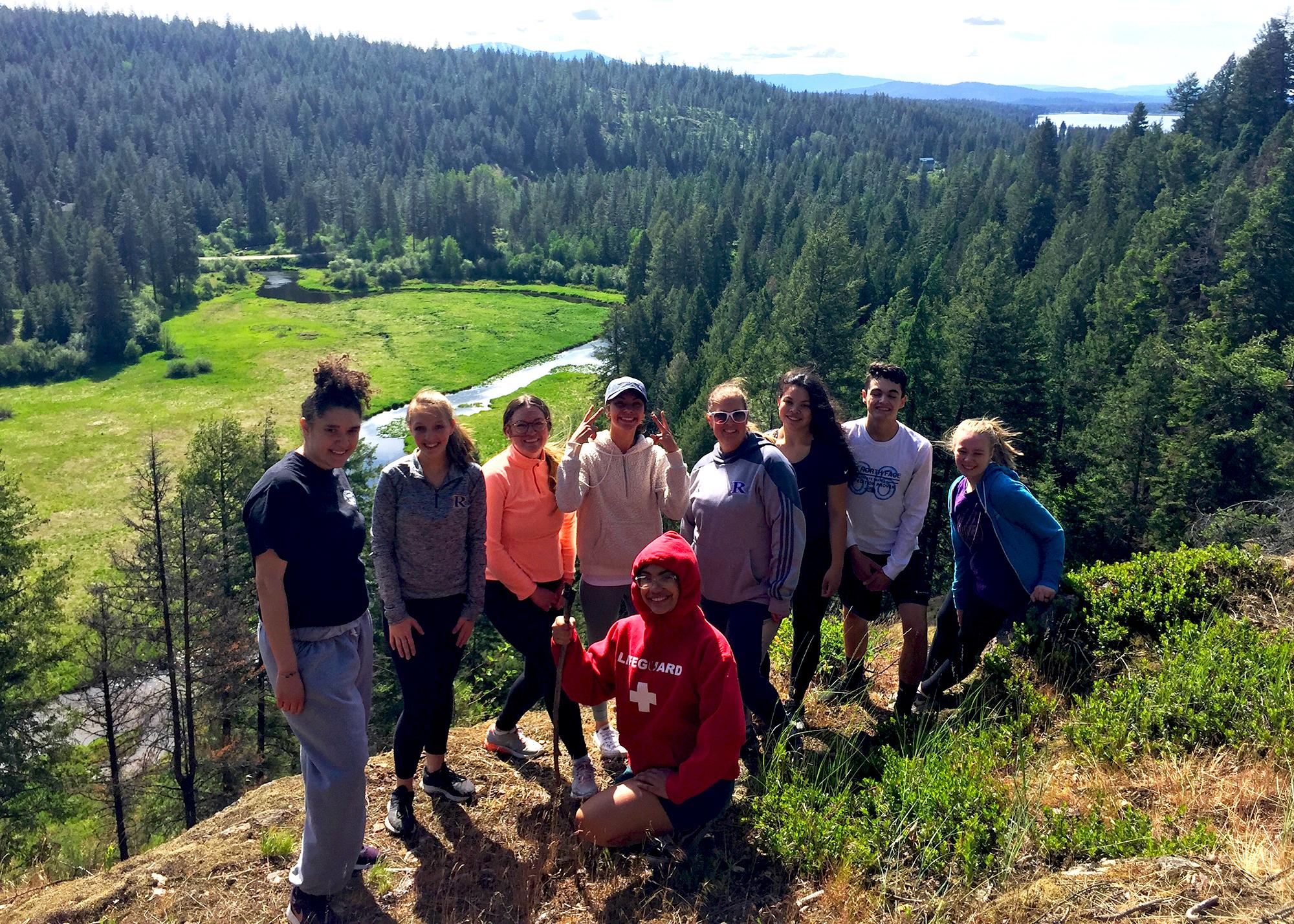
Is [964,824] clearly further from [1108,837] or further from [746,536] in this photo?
[746,536]

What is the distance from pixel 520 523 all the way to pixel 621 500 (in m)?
0.65

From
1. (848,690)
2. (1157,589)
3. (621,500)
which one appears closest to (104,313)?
(621,500)

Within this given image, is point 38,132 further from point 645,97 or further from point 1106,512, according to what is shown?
point 1106,512

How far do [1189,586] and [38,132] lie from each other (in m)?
147

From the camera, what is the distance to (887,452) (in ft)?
17.4

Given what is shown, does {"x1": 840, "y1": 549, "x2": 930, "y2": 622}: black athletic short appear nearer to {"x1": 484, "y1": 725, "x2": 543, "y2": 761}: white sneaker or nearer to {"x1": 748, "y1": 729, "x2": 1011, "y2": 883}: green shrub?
{"x1": 748, "y1": 729, "x2": 1011, "y2": 883}: green shrub

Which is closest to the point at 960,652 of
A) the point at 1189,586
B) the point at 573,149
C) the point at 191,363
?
the point at 1189,586

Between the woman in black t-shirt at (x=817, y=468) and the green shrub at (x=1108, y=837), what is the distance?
66.8 inches

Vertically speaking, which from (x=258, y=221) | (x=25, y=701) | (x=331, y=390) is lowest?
(x=25, y=701)

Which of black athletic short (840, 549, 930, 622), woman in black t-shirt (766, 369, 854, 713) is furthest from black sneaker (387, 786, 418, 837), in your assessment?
black athletic short (840, 549, 930, 622)

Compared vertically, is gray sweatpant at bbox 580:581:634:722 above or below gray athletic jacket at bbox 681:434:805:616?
below

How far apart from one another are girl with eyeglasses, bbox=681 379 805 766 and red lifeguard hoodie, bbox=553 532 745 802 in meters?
0.77

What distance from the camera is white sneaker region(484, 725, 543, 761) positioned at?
215 inches

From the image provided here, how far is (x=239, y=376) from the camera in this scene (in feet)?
185
